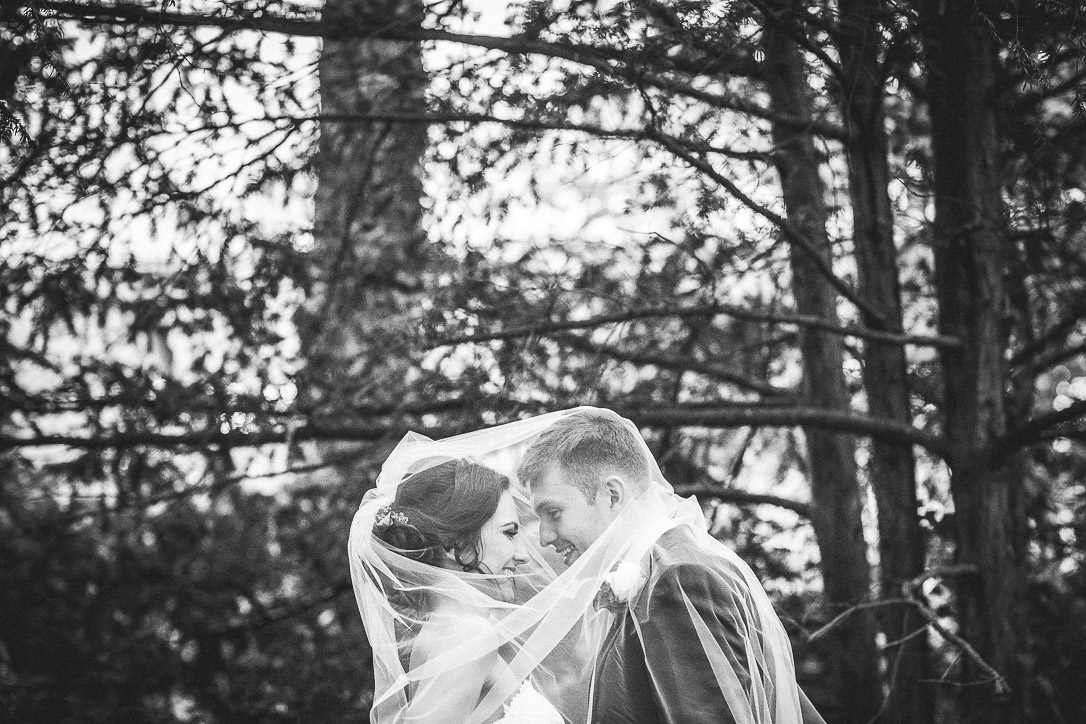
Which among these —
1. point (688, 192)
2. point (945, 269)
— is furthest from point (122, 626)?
point (945, 269)

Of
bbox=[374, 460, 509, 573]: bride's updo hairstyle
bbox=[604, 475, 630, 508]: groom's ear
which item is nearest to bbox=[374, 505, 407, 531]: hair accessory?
bbox=[374, 460, 509, 573]: bride's updo hairstyle

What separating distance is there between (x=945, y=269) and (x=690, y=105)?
156cm

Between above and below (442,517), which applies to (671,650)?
below

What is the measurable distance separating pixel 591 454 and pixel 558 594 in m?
0.45

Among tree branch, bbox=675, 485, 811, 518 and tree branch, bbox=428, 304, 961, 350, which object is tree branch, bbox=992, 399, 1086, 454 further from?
tree branch, bbox=675, 485, 811, 518

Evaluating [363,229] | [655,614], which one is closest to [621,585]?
[655,614]

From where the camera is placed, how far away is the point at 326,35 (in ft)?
14.4

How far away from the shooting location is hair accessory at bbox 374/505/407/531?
2988 mm

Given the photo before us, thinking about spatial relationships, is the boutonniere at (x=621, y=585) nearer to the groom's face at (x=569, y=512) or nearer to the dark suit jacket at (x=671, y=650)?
the dark suit jacket at (x=671, y=650)

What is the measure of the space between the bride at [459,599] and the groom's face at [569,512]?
0.54 ft

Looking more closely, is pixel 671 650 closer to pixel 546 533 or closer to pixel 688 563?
pixel 688 563

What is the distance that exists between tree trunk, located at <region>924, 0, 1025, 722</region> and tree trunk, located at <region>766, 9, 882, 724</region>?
26.2 inches

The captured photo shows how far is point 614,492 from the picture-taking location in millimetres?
2869

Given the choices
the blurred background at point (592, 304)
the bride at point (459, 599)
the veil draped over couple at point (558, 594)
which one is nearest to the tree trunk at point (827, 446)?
the blurred background at point (592, 304)
